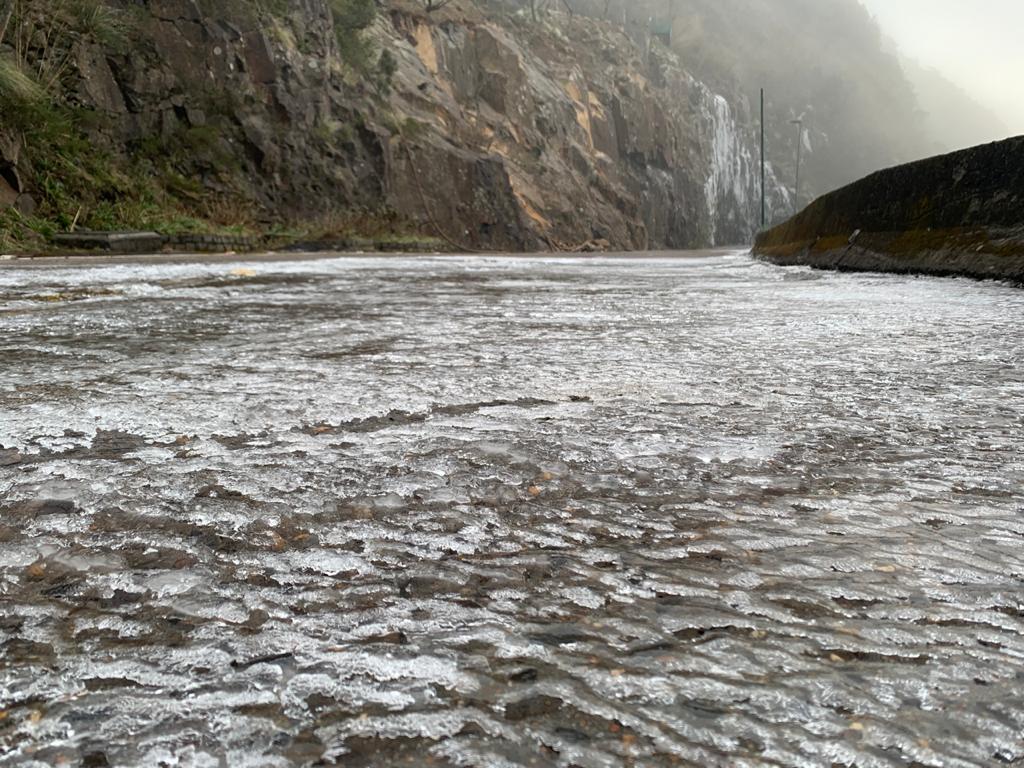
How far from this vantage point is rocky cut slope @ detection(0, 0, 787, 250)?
17234mm

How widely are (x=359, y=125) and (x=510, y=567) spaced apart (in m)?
24.2

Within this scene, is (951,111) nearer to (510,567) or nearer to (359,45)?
(359,45)

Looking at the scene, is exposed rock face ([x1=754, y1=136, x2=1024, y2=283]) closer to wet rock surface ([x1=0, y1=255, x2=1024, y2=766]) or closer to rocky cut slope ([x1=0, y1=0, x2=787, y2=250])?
wet rock surface ([x1=0, y1=255, x2=1024, y2=766])

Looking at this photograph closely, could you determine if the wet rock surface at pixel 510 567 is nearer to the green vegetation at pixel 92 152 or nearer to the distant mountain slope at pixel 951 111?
the green vegetation at pixel 92 152

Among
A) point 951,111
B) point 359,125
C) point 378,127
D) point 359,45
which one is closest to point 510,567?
point 359,125

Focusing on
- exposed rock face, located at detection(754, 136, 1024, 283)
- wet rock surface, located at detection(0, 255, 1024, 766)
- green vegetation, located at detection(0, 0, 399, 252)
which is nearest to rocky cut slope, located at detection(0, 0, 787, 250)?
green vegetation, located at detection(0, 0, 399, 252)

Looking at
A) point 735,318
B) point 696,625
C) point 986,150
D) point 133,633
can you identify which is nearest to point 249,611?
point 133,633

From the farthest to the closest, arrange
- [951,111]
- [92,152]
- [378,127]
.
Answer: [951,111] → [378,127] → [92,152]

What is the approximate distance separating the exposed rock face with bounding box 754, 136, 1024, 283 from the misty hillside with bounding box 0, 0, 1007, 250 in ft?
36.9

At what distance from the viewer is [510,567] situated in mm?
979

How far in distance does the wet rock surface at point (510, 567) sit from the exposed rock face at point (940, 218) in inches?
168

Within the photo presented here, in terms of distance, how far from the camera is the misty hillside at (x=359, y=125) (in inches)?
624

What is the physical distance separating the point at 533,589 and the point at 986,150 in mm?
6838

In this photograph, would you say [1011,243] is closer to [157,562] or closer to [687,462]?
[687,462]
